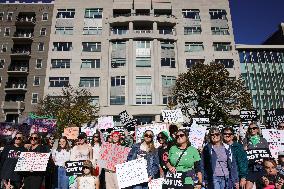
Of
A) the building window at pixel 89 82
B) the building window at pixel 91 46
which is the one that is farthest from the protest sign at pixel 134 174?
the building window at pixel 91 46

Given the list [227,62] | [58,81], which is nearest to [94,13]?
[58,81]

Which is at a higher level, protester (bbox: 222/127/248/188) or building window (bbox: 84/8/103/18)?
building window (bbox: 84/8/103/18)

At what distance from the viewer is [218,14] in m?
51.6

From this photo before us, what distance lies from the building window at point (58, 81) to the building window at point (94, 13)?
418 inches

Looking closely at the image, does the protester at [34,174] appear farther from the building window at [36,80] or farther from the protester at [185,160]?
the building window at [36,80]

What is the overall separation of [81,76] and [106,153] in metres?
38.4

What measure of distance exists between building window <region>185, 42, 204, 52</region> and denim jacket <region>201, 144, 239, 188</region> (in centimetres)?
4206

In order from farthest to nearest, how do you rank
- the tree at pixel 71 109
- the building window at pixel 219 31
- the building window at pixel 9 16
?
the building window at pixel 9 16
the building window at pixel 219 31
the tree at pixel 71 109

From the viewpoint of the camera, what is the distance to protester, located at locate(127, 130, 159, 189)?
7555 mm

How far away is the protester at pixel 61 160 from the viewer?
9.20m

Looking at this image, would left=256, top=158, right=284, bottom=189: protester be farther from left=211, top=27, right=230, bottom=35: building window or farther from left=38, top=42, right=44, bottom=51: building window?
left=38, top=42, right=44, bottom=51: building window

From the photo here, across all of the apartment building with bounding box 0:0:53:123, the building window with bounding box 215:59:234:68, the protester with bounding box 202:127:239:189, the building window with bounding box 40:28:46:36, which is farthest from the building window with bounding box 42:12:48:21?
the protester with bounding box 202:127:239:189

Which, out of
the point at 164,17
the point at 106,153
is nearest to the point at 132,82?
the point at 164,17

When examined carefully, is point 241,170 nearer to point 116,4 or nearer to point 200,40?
point 200,40
